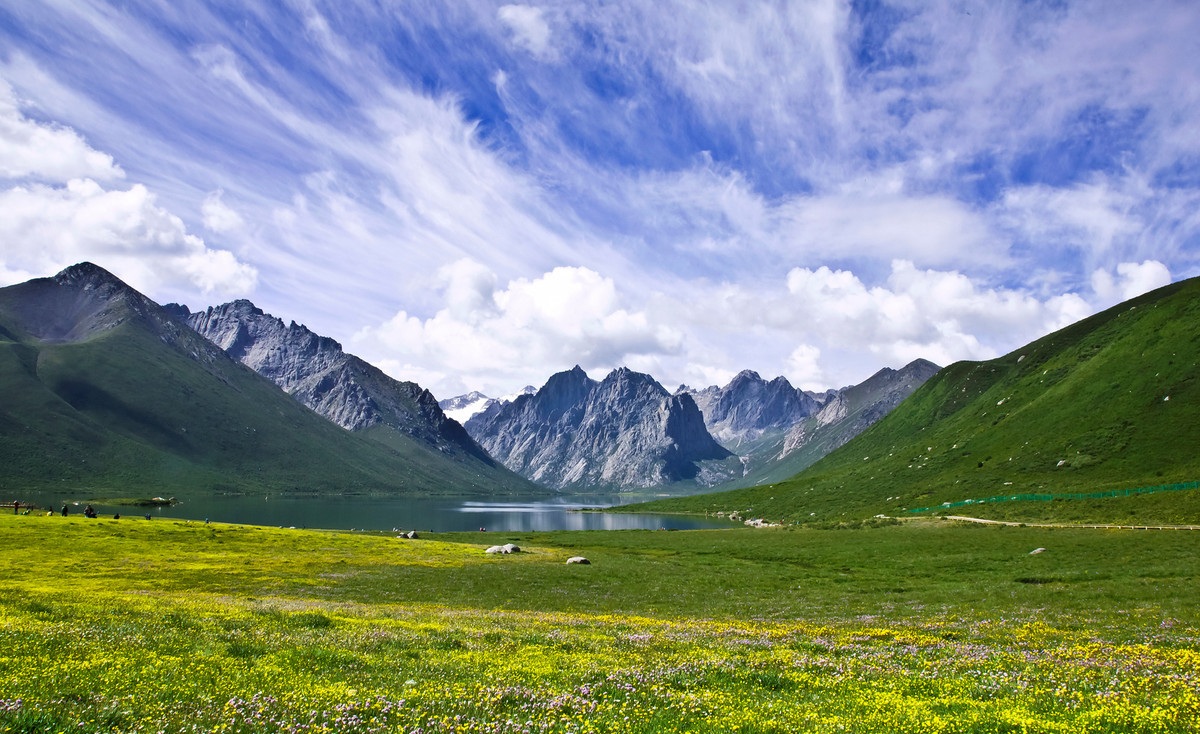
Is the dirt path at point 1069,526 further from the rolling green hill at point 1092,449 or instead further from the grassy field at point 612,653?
the grassy field at point 612,653

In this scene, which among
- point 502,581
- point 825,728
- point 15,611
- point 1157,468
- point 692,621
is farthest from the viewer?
point 1157,468

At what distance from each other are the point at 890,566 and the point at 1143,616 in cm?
3744

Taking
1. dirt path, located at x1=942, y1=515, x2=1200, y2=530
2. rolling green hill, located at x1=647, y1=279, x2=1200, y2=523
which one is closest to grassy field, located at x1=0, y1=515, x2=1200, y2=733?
dirt path, located at x1=942, y1=515, x2=1200, y2=530

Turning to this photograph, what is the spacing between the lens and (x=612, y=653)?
20.7m

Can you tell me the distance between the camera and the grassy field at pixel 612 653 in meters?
11.6

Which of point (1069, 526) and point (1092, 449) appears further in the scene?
point (1092, 449)

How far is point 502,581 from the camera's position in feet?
196

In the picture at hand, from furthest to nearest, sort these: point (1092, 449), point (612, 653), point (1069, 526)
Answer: point (1092, 449) < point (1069, 526) < point (612, 653)

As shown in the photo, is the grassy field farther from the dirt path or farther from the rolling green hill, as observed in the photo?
the rolling green hill

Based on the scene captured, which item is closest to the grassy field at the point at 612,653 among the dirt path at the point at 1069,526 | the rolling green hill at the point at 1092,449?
the dirt path at the point at 1069,526

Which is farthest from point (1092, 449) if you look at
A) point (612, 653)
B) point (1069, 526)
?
point (612, 653)

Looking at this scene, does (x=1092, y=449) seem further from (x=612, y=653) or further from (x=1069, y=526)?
(x=612, y=653)

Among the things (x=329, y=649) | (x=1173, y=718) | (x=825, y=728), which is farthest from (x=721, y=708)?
(x=329, y=649)

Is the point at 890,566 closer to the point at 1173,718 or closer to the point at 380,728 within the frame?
the point at 1173,718
